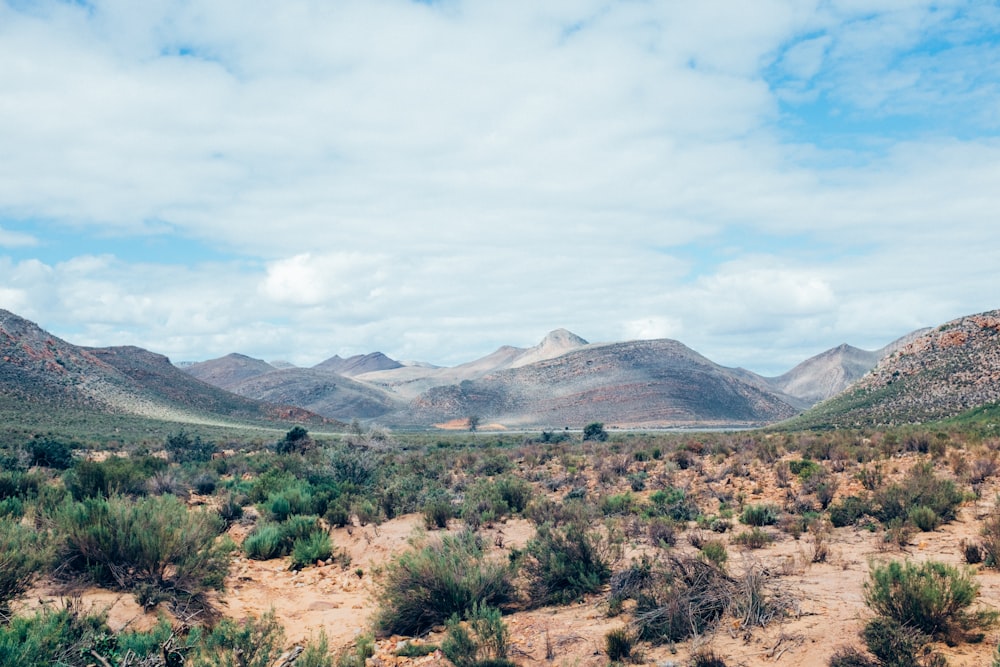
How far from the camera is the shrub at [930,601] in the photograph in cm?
622

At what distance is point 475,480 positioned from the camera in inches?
792

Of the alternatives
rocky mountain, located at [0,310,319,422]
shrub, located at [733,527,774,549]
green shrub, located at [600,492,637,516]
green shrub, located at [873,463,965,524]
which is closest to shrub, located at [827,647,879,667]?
shrub, located at [733,527,774,549]

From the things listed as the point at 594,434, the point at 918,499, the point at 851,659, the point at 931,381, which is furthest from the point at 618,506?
the point at 931,381

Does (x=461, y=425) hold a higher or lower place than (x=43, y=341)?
lower

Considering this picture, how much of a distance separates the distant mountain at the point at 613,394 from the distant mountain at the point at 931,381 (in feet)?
141

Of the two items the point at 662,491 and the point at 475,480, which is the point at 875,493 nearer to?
the point at 662,491

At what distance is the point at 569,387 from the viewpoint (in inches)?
4722

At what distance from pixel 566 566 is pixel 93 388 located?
7390cm

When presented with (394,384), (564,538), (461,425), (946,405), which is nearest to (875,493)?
(564,538)

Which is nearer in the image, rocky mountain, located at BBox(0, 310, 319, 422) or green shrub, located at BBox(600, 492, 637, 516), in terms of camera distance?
green shrub, located at BBox(600, 492, 637, 516)

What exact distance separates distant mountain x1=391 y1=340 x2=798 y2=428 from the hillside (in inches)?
1455

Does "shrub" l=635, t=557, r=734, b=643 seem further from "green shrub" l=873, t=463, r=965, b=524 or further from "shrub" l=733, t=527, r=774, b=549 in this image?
"green shrub" l=873, t=463, r=965, b=524

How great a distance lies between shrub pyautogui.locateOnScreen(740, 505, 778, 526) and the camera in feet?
41.3

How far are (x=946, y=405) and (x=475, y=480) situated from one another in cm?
3946
